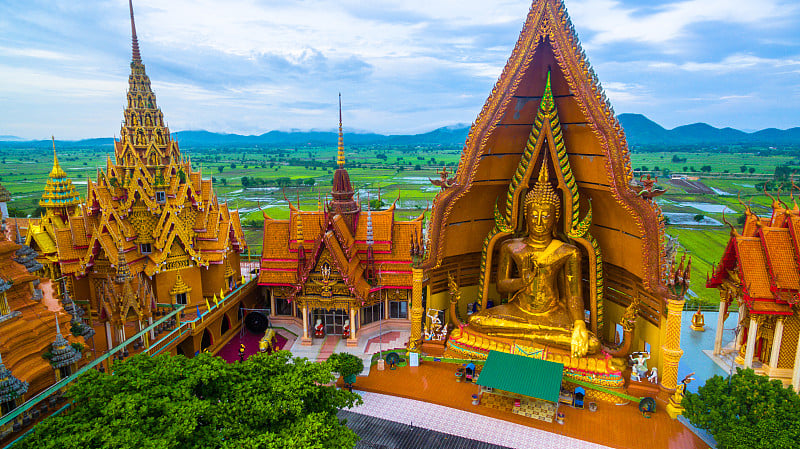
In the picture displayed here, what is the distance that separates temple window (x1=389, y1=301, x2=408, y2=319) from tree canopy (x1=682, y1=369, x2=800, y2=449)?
10.9 m

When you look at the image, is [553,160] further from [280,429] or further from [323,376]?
[280,429]

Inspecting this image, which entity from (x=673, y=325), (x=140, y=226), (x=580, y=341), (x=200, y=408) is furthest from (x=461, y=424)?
(x=140, y=226)

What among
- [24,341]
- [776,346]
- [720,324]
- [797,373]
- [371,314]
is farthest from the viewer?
[371,314]

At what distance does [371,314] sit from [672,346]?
37.6 ft

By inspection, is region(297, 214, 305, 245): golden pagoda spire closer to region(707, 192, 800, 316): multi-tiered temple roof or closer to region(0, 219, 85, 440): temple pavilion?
region(0, 219, 85, 440): temple pavilion

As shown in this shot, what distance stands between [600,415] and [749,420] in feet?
11.8

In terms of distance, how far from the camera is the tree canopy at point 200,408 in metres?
7.80

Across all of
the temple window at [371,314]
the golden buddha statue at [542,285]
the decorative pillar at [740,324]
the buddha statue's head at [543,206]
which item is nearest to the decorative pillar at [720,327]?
the decorative pillar at [740,324]

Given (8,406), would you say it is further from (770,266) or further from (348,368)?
(770,266)

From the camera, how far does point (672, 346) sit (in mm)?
12844

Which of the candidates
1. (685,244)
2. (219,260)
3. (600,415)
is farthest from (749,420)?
(685,244)

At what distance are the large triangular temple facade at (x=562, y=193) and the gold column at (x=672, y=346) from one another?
0.03 meters

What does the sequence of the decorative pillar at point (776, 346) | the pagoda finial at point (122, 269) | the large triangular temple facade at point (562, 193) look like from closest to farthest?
the large triangular temple facade at point (562, 193), the decorative pillar at point (776, 346), the pagoda finial at point (122, 269)

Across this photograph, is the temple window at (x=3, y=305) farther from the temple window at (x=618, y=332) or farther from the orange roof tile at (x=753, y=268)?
the orange roof tile at (x=753, y=268)
